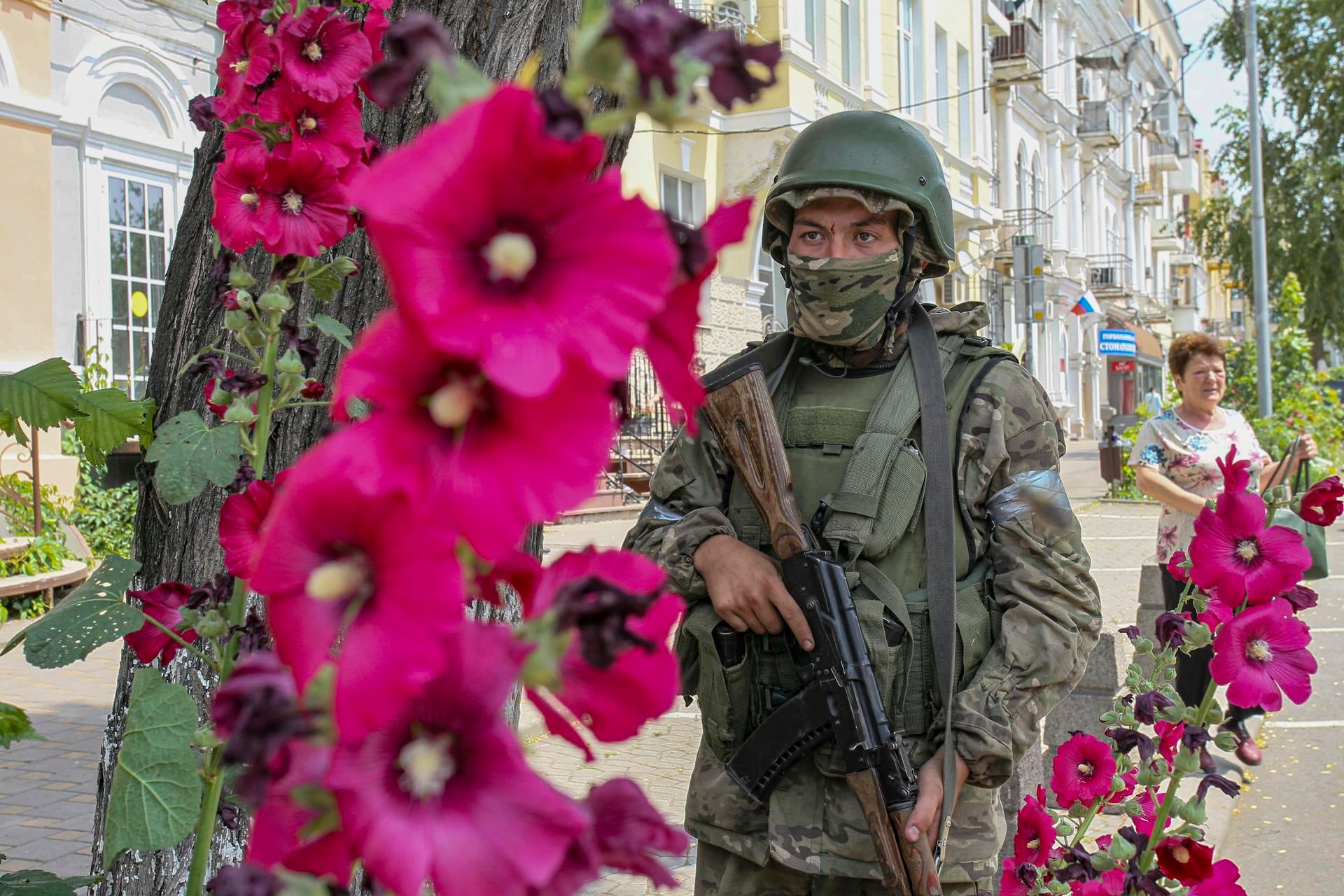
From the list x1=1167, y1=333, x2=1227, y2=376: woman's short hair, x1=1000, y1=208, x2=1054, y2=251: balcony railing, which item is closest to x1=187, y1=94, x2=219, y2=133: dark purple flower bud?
x1=1167, y1=333, x2=1227, y2=376: woman's short hair

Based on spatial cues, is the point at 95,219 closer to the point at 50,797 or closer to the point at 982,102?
the point at 50,797

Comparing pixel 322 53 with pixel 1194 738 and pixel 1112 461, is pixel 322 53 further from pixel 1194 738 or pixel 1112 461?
pixel 1112 461

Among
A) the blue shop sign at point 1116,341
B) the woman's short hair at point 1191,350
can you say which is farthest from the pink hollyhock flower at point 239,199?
the blue shop sign at point 1116,341

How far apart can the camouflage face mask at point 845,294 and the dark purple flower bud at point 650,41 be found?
2031 mm

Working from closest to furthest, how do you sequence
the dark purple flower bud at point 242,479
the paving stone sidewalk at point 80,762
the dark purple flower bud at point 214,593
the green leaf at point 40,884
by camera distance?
the dark purple flower bud at point 214,593 < the dark purple flower bud at point 242,479 < the green leaf at point 40,884 < the paving stone sidewalk at point 80,762

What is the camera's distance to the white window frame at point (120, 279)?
38.0 ft

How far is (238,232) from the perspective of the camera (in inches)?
48.9

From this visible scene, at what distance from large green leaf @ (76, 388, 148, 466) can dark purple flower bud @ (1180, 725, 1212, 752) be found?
1.68 m

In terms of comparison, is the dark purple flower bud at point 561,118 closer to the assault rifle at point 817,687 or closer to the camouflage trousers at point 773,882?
the assault rifle at point 817,687

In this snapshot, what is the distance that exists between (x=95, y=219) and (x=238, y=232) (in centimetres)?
1172

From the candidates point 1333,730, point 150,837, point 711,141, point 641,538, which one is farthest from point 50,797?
point 711,141

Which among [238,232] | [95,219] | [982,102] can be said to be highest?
[982,102]

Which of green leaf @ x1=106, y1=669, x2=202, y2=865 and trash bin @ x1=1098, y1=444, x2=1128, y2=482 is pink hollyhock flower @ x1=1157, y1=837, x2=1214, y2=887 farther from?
trash bin @ x1=1098, y1=444, x2=1128, y2=482

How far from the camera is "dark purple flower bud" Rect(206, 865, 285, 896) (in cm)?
59
